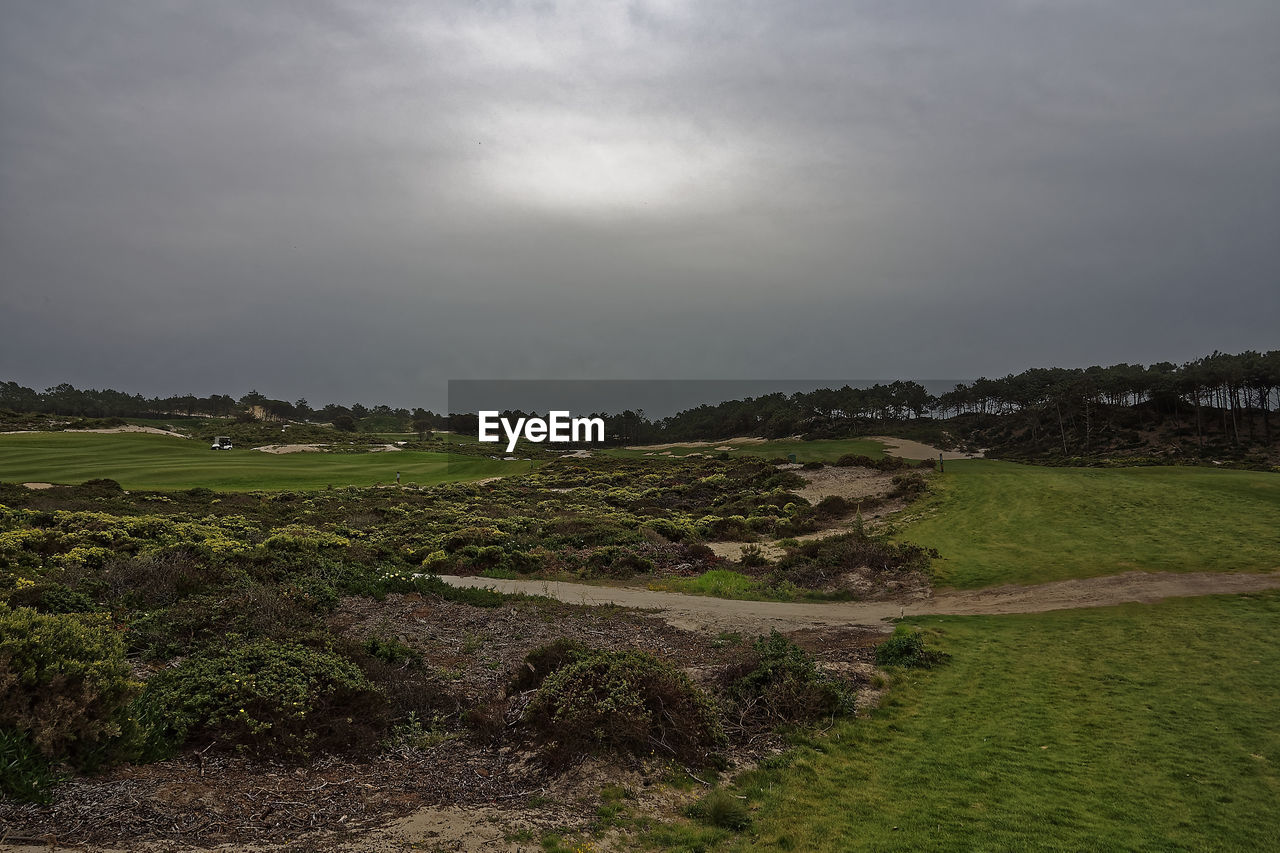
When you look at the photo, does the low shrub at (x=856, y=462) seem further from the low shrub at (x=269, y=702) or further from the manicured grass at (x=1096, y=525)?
the low shrub at (x=269, y=702)

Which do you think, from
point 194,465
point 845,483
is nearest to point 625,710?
point 845,483

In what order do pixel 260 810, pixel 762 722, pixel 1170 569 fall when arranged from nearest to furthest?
pixel 260 810 → pixel 762 722 → pixel 1170 569

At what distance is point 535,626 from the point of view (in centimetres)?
1395

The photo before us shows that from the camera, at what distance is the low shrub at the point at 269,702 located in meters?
6.50

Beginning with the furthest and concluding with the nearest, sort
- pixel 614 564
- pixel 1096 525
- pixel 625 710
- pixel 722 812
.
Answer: pixel 1096 525 < pixel 614 564 < pixel 625 710 < pixel 722 812

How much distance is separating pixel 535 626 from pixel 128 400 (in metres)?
162

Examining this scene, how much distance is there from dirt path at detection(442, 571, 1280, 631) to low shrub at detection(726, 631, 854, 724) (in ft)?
14.4

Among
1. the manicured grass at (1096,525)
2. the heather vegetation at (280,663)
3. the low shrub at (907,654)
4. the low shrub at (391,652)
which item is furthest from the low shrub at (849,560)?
the low shrub at (391,652)

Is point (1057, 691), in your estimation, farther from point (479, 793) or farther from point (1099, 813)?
point (479, 793)

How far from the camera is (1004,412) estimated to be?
9956 centimetres

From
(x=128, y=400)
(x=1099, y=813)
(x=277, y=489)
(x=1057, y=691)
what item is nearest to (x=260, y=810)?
(x=1099, y=813)

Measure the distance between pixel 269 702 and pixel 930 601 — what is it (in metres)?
16.3

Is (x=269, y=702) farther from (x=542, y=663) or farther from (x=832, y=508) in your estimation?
(x=832, y=508)

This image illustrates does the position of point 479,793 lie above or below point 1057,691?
above
